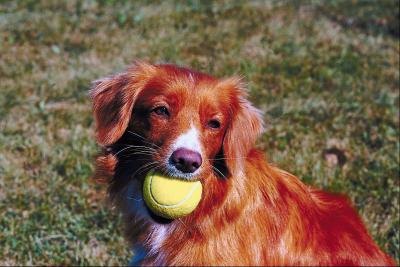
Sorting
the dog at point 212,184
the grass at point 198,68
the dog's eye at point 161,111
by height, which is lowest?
the grass at point 198,68

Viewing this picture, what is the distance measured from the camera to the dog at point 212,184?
384 centimetres

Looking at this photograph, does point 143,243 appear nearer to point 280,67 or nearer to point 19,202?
point 19,202

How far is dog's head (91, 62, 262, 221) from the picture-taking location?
365 centimetres

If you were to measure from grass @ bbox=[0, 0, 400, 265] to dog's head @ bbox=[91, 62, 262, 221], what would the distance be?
1.36 meters

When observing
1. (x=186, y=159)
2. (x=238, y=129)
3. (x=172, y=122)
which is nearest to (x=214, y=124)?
(x=238, y=129)

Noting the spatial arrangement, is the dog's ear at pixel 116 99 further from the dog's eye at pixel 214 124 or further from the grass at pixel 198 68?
the grass at pixel 198 68

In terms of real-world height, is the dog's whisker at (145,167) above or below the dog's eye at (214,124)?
below

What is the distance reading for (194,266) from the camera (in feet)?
12.8

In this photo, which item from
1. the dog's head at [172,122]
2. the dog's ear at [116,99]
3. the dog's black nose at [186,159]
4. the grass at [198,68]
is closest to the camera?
the dog's black nose at [186,159]

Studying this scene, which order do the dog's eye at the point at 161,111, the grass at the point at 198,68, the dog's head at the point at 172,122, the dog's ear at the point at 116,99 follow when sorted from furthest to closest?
the grass at the point at 198,68, the dog's ear at the point at 116,99, the dog's eye at the point at 161,111, the dog's head at the point at 172,122

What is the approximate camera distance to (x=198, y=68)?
8.30 metres

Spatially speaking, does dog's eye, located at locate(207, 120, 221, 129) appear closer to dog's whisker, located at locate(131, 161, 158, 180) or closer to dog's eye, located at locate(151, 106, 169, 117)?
dog's eye, located at locate(151, 106, 169, 117)

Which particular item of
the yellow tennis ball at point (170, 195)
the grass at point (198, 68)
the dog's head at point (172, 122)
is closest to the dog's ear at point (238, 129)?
the dog's head at point (172, 122)

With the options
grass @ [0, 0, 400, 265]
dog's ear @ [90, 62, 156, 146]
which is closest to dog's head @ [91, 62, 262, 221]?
dog's ear @ [90, 62, 156, 146]
